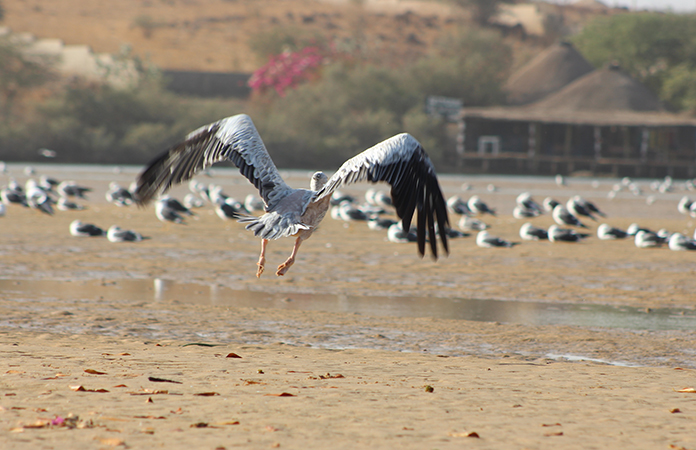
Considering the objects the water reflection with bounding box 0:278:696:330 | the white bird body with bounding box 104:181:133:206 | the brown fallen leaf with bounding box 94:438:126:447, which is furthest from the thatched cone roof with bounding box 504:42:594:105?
the brown fallen leaf with bounding box 94:438:126:447

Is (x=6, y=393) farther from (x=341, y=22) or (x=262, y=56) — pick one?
(x=341, y=22)

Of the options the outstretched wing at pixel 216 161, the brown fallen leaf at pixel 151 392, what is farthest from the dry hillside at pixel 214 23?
the brown fallen leaf at pixel 151 392

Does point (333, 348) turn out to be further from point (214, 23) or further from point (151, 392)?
point (214, 23)

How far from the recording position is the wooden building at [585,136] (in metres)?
44.3

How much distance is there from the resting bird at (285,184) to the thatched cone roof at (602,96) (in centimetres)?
4179

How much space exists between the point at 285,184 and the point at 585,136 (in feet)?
141

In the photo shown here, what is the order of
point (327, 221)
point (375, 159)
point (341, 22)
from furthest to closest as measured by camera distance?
point (341, 22) < point (327, 221) < point (375, 159)

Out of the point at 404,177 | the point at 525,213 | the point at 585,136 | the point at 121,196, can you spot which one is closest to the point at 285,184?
the point at 404,177

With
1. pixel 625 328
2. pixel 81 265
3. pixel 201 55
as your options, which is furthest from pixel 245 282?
pixel 201 55

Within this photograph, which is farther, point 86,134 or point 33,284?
point 86,134

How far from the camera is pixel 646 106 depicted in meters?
48.8

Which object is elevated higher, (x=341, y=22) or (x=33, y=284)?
(x=341, y=22)

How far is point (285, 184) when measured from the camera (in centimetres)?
779

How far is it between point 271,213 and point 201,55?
253ft
